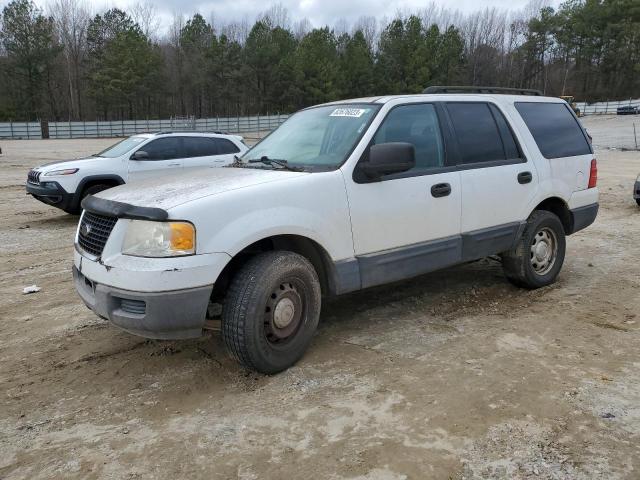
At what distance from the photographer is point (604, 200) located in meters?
11.8

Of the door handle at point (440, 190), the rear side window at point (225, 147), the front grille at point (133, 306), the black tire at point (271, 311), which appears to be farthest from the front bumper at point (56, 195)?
the door handle at point (440, 190)

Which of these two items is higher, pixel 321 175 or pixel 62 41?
pixel 62 41

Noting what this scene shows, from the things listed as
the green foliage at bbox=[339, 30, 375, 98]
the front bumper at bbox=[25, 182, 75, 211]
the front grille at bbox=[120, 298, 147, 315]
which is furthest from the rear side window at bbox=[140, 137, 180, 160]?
the green foliage at bbox=[339, 30, 375, 98]

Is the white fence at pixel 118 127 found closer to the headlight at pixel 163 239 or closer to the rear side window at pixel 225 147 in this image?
the rear side window at pixel 225 147

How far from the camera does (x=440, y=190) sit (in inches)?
177

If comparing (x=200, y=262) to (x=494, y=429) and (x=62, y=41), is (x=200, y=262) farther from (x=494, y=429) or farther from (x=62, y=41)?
(x=62, y=41)

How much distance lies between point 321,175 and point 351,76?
2841 inches

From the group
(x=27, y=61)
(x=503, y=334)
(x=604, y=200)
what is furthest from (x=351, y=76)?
(x=503, y=334)

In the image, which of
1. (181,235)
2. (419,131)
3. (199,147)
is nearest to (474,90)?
(419,131)

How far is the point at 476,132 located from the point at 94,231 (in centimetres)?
334

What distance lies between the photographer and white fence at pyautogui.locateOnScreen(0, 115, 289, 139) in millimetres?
53062

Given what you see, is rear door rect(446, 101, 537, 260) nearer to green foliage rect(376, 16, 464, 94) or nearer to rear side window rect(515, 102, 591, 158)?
rear side window rect(515, 102, 591, 158)

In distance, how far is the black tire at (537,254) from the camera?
539 cm

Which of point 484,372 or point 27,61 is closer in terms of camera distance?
point 484,372
